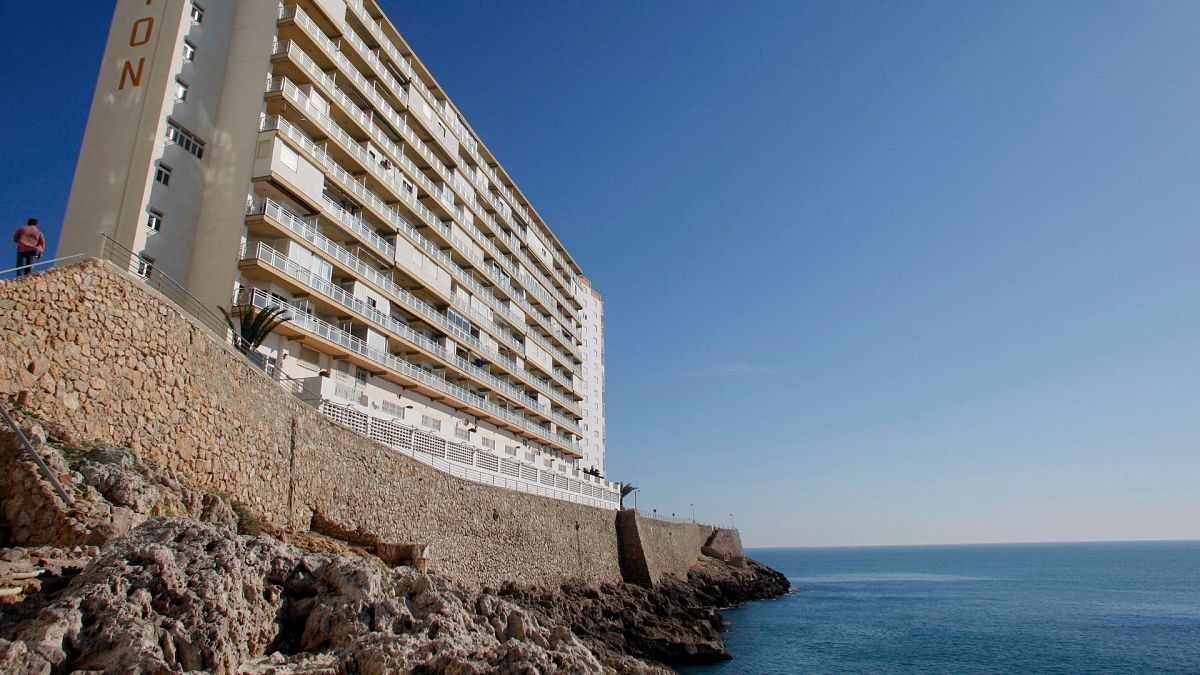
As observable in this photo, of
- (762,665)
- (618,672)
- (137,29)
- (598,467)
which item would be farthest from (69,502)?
(598,467)

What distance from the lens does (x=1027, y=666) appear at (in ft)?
105

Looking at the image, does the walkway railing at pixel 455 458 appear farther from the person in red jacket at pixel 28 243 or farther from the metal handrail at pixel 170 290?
the person in red jacket at pixel 28 243

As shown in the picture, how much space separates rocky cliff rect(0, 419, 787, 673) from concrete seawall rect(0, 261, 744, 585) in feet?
3.79

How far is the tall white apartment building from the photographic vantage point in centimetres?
→ 2477

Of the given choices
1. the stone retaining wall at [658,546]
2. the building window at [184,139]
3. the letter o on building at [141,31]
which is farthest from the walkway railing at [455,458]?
the letter o on building at [141,31]

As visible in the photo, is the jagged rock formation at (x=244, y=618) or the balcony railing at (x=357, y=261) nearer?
the jagged rock formation at (x=244, y=618)

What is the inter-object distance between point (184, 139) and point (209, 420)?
15.8 meters

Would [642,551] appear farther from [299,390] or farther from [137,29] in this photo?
[137,29]

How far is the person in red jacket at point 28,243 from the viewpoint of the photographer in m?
13.5

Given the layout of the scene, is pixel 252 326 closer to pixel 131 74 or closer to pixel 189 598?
pixel 131 74

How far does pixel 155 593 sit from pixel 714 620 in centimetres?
3698

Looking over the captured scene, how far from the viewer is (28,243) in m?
13.5

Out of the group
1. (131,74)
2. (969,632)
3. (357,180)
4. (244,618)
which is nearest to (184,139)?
(131,74)

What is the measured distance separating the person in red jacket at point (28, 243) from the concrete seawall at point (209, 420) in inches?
60.6
